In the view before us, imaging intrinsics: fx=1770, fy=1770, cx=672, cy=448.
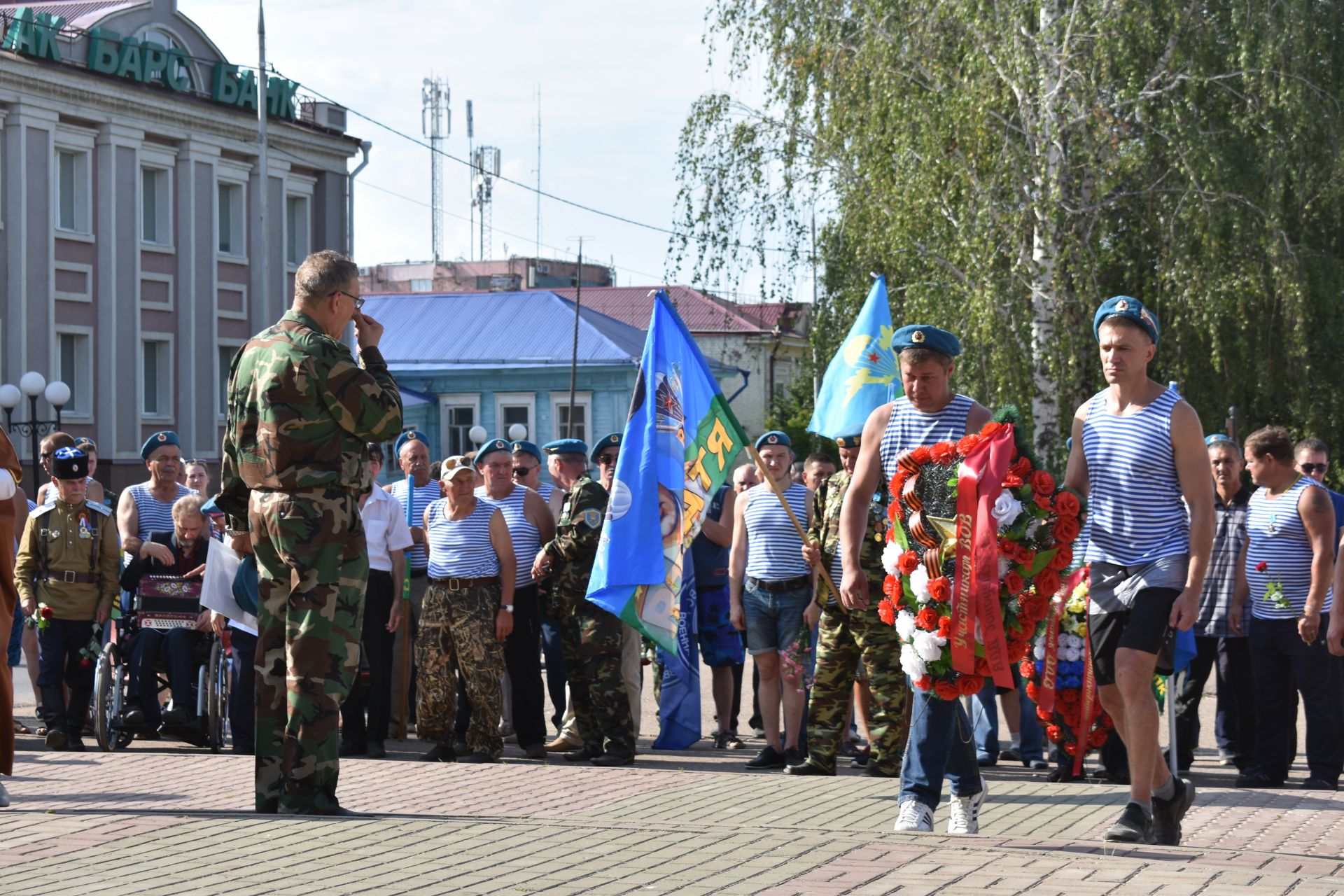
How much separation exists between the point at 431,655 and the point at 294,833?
4.25m

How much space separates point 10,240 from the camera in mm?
35094

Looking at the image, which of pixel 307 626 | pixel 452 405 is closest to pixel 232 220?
pixel 452 405

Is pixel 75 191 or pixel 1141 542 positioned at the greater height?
pixel 75 191

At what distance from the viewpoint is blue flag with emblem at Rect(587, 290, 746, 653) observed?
964 centimetres

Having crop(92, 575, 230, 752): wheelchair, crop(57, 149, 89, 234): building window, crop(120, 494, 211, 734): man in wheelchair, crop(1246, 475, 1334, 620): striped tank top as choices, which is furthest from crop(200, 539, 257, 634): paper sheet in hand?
crop(57, 149, 89, 234): building window

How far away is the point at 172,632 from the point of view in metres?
11.2

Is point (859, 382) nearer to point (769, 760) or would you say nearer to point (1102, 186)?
point (769, 760)

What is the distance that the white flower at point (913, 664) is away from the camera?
21.4 ft

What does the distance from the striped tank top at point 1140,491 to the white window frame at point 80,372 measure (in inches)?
1291

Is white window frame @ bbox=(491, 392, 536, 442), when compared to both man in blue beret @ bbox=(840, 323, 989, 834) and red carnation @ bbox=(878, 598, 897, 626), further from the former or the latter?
red carnation @ bbox=(878, 598, 897, 626)

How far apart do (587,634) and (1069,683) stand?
280 cm

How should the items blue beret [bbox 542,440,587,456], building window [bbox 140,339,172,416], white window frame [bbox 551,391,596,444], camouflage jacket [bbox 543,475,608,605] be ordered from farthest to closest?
white window frame [bbox 551,391,596,444]
building window [bbox 140,339,172,416]
blue beret [bbox 542,440,587,456]
camouflage jacket [bbox 543,475,608,605]

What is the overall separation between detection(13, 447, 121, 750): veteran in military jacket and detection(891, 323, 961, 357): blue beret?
246 inches

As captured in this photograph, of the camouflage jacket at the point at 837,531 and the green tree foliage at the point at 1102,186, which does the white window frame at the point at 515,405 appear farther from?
the camouflage jacket at the point at 837,531
